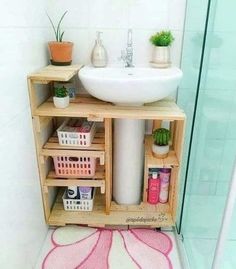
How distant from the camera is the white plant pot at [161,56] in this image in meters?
1.46

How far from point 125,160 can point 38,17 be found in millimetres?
893

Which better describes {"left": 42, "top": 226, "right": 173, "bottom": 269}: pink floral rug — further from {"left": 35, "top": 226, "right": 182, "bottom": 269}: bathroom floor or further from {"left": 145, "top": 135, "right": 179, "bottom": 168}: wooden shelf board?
{"left": 145, "top": 135, "right": 179, "bottom": 168}: wooden shelf board

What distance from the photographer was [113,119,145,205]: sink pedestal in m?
1.45

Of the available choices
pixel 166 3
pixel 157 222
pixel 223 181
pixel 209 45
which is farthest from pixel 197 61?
pixel 157 222

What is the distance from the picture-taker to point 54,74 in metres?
1.24

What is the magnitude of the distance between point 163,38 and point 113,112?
1.76ft

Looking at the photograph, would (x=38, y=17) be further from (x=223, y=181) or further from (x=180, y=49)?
(x=223, y=181)

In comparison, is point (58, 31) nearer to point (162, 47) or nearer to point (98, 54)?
Answer: point (98, 54)

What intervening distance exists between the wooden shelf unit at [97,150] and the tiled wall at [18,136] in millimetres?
78

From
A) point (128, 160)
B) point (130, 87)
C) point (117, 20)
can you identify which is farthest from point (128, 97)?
point (117, 20)

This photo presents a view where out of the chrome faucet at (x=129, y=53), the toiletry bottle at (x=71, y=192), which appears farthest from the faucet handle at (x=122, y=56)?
the toiletry bottle at (x=71, y=192)

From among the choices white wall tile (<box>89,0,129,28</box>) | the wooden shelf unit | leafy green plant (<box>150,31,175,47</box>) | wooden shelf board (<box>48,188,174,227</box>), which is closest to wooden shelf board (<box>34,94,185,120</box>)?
the wooden shelf unit

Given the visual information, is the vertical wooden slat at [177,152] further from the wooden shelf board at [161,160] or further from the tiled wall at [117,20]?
the tiled wall at [117,20]

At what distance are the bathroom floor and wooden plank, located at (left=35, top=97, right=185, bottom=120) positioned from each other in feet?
2.44
